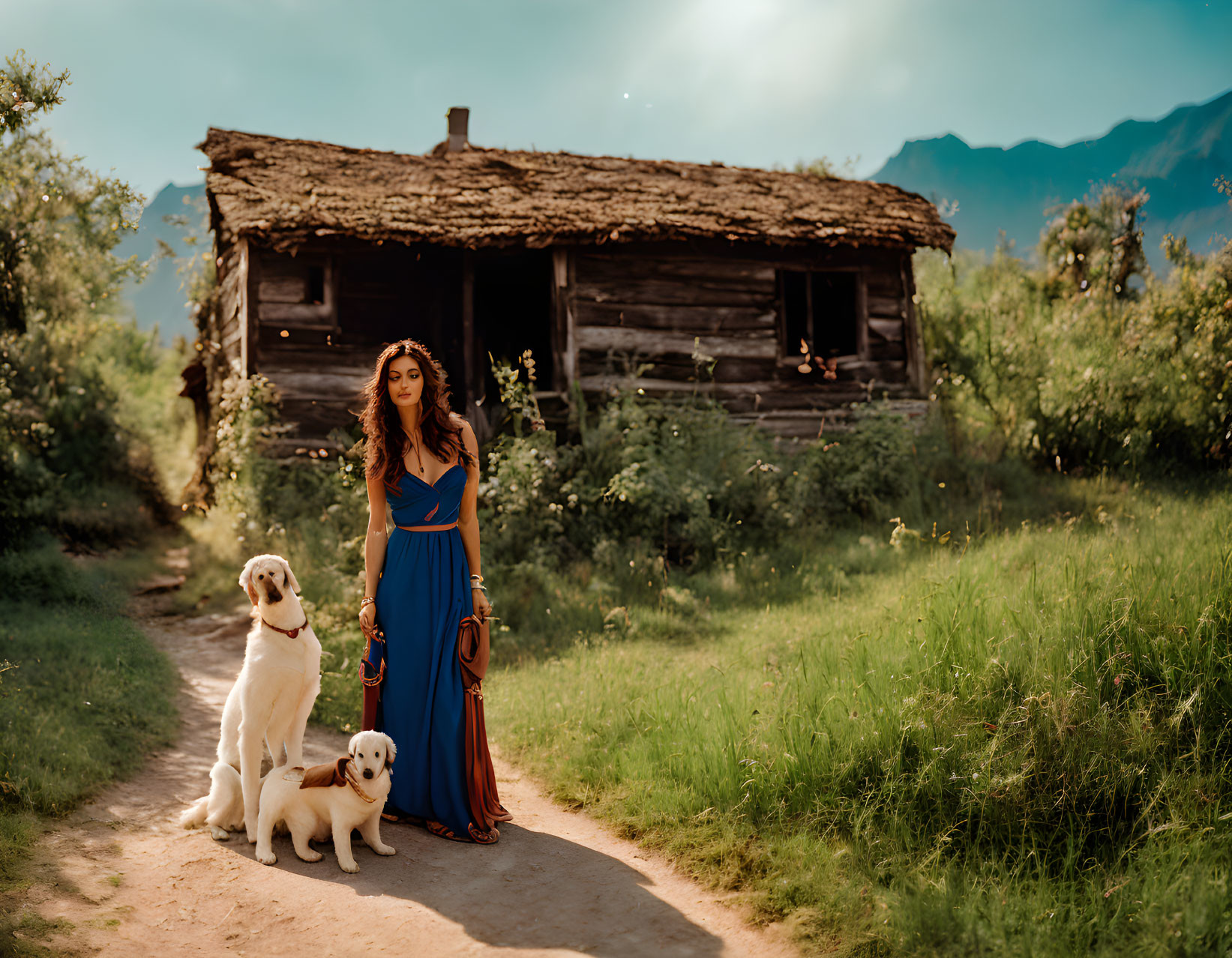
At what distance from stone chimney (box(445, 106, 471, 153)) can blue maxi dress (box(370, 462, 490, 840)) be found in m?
10.9

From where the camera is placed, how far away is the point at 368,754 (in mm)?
3369

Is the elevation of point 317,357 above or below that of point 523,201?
below

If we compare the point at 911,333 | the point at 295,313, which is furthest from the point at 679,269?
the point at 295,313

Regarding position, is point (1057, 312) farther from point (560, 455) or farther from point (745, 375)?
point (560, 455)

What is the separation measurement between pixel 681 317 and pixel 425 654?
348 inches

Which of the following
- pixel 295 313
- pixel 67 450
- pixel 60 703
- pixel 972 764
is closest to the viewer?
pixel 972 764

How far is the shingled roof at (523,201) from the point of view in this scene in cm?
1035

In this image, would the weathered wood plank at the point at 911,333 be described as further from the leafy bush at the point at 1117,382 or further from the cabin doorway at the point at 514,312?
the cabin doorway at the point at 514,312

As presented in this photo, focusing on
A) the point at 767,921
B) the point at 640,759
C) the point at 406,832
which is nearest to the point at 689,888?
the point at 767,921

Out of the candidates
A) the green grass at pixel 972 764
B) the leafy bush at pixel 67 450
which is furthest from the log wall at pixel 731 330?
the green grass at pixel 972 764

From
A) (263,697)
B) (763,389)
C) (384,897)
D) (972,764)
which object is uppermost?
(763,389)

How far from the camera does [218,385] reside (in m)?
12.8

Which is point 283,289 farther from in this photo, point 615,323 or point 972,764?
point 972,764

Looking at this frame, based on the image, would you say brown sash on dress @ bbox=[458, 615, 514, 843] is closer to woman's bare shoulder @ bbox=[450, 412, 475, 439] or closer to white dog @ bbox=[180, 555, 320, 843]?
white dog @ bbox=[180, 555, 320, 843]
